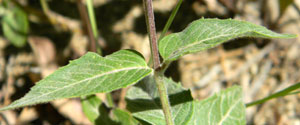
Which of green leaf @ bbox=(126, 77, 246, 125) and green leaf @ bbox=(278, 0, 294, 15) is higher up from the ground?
green leaf @ bbox=(278, 0, 294, 15)

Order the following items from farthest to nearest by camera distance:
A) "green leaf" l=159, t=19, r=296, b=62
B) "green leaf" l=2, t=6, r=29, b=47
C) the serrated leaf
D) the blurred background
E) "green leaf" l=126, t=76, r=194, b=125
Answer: the blurred background
"green leaf" l=2, t=6, r=29, b=47
the serrated leaf
"green leaf" l=126, t=76, r=194, b=125
"green leaf" l=159, t=19, r=296, b=62

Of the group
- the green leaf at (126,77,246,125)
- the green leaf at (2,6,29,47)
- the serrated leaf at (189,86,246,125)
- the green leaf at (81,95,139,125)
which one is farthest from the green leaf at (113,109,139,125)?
the green leaf at (2,6,29,47)

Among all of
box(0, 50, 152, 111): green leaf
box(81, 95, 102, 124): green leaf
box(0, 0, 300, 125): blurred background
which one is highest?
box(0, 0, 300, 125): blurred background

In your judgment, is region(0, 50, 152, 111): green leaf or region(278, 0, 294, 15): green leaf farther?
region(278, 0, 294, 15): green leaf

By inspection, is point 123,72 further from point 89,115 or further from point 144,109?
point 89,115

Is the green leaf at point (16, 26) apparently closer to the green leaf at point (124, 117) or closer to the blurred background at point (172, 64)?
the blurred background at point (172, 64)

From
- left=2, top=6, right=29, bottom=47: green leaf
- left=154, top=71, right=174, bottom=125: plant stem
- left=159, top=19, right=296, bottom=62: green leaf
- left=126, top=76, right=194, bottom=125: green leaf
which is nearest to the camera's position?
left=159, top=19, right=296, bottom=62: green leaf

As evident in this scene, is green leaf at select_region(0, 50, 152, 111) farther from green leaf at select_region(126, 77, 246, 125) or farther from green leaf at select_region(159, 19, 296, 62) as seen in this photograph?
green leaf at select_region(126, 77, 246, 125)
